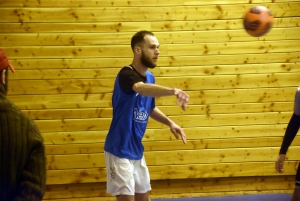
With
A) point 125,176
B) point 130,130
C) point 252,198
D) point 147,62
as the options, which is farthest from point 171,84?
point 125,176

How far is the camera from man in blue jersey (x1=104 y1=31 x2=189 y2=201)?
15.4 ft

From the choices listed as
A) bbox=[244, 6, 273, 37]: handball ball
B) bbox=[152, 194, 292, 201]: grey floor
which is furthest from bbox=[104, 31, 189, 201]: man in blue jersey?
bbox=[152, 194, 292, 201]: grey floor

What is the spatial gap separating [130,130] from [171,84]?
2566 mm

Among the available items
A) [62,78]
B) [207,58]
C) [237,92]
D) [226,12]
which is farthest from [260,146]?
[62,78]

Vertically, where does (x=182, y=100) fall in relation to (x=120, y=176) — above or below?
above

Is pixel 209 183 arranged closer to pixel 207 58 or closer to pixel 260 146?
pixel 260 146

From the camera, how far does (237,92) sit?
7.43m

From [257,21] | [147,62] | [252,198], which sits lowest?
[252,198]

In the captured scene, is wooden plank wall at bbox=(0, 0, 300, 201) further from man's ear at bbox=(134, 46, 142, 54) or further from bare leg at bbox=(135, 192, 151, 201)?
bare leg at bbox=(135, 192, 151, 201)

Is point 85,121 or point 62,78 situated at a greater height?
point 62,78

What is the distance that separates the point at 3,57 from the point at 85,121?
4.70 metres

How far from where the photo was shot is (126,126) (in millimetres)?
4844

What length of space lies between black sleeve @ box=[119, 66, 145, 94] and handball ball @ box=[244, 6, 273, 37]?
143 centimetres

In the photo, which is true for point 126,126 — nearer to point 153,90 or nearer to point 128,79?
point 128,79
